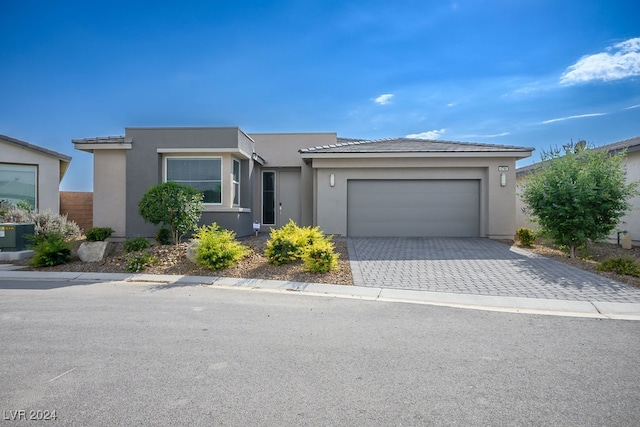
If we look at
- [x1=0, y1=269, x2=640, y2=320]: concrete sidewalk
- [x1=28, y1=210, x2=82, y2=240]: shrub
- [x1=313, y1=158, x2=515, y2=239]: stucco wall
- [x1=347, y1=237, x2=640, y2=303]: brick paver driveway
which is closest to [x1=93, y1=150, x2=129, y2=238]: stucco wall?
[x1=28, y1=210, x2=82, y2=240]: shrub

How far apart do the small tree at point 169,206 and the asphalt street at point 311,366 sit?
4.39 metres

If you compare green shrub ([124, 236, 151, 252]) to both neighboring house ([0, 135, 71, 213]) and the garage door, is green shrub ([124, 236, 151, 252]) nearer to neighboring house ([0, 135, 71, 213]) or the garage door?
the garage door

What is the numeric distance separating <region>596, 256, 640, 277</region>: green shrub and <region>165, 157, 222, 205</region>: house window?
11.4 meters

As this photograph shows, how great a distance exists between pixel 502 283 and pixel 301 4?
372 inches

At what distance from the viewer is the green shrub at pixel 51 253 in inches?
414

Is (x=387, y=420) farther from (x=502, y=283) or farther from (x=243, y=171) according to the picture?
(x=243, y=171)

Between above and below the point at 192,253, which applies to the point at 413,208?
above

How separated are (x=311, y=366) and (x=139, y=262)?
758 cm

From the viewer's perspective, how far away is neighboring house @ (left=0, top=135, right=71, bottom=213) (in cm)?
1616

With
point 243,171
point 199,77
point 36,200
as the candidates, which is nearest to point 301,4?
point 199,77

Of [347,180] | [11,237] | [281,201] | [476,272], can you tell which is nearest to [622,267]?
[476,272]

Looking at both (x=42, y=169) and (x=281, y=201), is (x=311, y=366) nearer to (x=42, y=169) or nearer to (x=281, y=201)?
(x=281, y=201)

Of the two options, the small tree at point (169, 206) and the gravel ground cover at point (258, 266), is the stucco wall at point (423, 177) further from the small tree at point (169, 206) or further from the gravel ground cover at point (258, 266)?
the small tree at point (169, 206)

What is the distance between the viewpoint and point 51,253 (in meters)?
10.6
